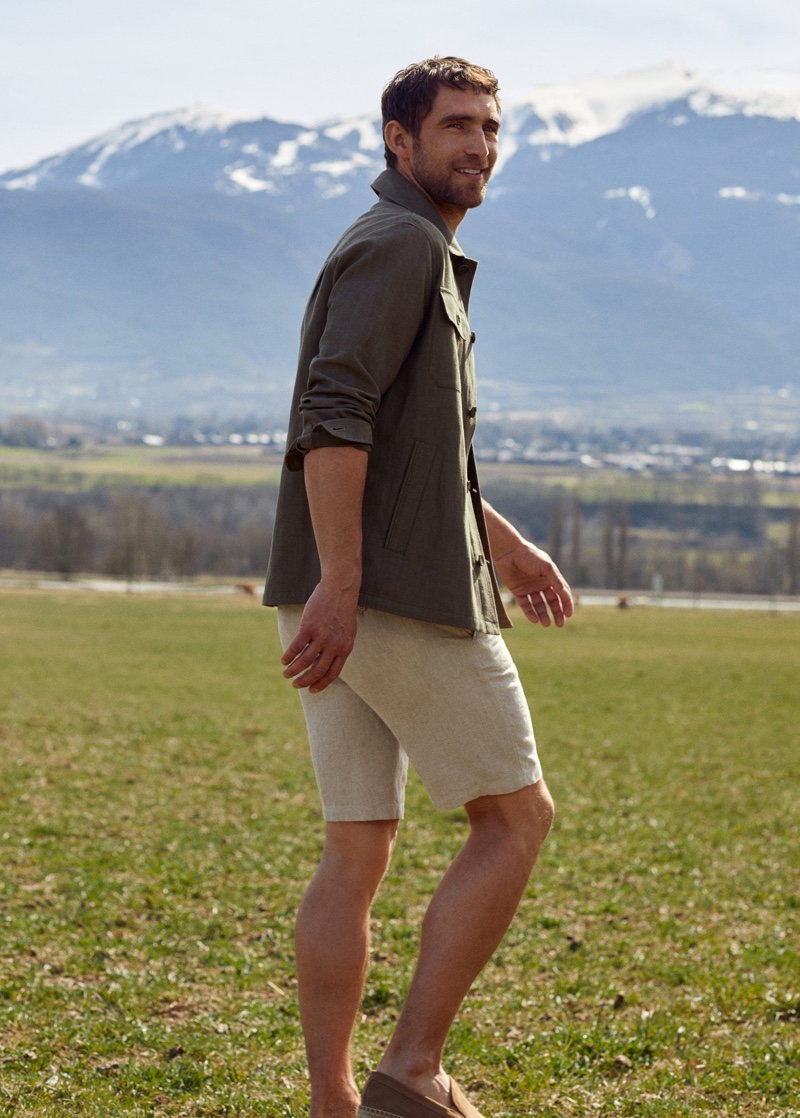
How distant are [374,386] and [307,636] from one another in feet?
1.71

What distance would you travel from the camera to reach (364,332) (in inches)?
104

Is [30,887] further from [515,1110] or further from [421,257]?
[421,257]

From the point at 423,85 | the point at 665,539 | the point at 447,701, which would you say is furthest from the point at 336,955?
the point at 665,539

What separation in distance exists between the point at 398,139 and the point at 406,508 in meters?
0.86

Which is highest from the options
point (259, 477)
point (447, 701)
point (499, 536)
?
point (259, 477)

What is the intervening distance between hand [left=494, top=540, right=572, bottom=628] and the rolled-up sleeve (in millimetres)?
800

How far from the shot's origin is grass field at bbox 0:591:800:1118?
356cm

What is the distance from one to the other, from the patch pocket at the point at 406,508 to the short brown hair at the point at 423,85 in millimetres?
754

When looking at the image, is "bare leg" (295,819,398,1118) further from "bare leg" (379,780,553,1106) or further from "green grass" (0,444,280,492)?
"green grass" (0,444,280,492)

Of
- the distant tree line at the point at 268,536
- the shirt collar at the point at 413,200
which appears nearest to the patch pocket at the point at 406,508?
the shirt collar at the point at 413,200

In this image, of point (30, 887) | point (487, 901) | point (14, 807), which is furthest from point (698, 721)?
point (487, 901)

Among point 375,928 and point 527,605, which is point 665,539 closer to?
point 375,928

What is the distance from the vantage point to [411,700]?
2.77 meters

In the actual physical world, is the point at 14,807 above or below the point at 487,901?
below
